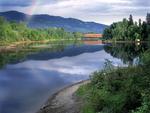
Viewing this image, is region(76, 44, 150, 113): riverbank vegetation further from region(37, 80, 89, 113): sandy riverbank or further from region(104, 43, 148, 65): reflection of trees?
region(104, 43, 148, 65): reflection of trees

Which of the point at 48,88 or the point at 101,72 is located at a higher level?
the point at 101,72

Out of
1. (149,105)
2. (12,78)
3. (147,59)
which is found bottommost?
(12,78)

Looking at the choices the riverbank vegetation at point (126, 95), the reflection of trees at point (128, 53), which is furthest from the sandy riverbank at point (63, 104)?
the reflection of trees at point (128, 53)

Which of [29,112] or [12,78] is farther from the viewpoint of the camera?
[12,78]

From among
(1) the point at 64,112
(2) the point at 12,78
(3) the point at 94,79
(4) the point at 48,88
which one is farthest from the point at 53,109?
(2) the point at 12,78

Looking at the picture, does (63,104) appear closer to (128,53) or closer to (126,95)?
(126,95)

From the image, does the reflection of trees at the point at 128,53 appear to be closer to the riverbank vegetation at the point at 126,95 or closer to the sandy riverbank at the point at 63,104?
the sandy riverbank at the point at 63,104

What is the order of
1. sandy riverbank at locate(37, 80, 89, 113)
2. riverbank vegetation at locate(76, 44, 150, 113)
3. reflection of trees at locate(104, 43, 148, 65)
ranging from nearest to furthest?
1. riverbank vegetation at locate(76, 44, 150, 113)
2. sandy riverbank at locate(37, 80, 89, 113)
3. reflection of trees at locate(104, 43, 148, 65)

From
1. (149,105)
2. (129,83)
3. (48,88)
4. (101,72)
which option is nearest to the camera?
(149,105)

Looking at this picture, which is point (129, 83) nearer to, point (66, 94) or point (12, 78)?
point (66, 94)

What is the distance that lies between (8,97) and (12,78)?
69.2 feet

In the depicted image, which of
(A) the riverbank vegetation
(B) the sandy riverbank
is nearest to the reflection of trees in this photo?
(B) the sandy riverbank

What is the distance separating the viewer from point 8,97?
A: 48.6 meters

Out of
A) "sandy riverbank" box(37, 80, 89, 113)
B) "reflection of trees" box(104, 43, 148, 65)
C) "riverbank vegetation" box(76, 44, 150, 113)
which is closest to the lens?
"riverbank vegetation" box(76, 44, 150, 113)
